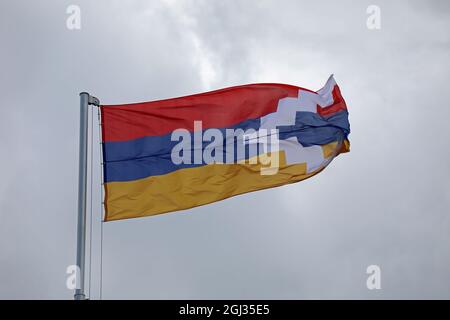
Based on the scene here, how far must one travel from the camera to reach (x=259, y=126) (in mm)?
24234

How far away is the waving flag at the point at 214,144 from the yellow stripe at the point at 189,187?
0.08ft

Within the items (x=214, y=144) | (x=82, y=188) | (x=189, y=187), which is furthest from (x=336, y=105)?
(x=82, y=188)

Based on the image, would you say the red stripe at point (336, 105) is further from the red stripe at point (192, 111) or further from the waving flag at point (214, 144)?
the red stripe at point (192, 111)

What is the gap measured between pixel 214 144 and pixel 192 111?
43.4 inches

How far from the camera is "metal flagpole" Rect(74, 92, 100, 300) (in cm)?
1873

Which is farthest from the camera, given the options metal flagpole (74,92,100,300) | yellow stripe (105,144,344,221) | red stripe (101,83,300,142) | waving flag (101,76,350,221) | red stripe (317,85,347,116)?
red stripe (317,85,347,116)

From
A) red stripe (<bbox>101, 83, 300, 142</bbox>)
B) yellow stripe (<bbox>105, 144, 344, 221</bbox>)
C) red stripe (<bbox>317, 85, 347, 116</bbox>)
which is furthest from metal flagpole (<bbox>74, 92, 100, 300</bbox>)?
red stripe (<bbox>317, 85, 347, 116</bbox>)

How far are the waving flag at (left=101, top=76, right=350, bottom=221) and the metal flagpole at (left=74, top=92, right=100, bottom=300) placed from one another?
1.92 meters

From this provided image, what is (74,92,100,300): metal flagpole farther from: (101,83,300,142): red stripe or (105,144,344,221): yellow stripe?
(105,144,344,221): yellow stripe

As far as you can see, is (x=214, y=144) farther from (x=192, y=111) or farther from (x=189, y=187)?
(x=189, y=187)

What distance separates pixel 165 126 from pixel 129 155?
4.35 ft

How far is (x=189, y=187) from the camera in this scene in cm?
2278
